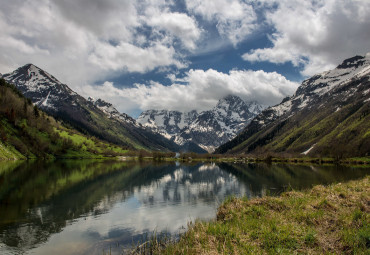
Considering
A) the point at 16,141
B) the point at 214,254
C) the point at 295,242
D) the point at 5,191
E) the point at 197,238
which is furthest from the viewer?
the point at 16,141

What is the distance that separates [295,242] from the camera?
16.0 metres

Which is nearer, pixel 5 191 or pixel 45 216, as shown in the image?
pixel 45 216

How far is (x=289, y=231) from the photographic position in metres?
17.5

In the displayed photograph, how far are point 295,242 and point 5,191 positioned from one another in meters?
55.7

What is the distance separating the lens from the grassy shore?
1522 cm

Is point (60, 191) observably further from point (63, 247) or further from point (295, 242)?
point (295, 242)

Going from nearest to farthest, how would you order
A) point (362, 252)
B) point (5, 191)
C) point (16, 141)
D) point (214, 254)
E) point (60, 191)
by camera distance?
point (362, 252) < point (214, 254) < point (5, 191) < point (60, 191) < point (16, 141)

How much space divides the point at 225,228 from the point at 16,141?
176800 millimetres

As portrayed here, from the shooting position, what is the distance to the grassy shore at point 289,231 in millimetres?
15219

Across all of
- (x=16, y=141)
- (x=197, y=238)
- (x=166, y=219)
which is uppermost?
(x=16, y=141)

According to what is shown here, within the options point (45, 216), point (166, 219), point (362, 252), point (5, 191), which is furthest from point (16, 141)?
point (362, 252)

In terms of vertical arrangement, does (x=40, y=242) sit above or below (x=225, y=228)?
below

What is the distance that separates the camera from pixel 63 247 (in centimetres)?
2362

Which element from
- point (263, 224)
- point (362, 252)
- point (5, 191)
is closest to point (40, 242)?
point (263, 224)
